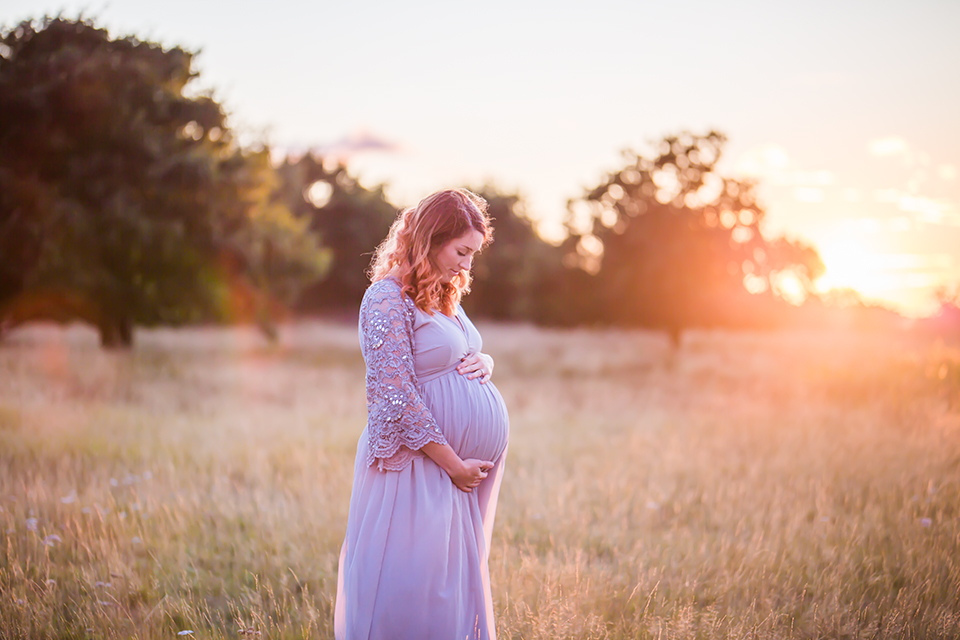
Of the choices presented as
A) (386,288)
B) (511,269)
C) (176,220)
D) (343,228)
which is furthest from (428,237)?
(511,269)

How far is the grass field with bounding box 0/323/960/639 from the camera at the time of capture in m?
3.45

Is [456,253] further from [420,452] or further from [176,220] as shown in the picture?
[176,220]

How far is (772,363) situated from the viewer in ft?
51.4

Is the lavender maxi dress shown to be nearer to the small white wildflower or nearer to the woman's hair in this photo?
the woman's hair

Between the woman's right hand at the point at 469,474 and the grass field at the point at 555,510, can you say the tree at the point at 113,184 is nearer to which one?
the grass field at the point at 555,510

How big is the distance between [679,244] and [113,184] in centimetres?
1309

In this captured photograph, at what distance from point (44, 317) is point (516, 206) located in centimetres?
3029

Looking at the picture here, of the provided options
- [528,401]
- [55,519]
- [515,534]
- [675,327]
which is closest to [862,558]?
[515,534]

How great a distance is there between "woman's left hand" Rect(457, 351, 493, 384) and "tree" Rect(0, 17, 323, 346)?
1073cm

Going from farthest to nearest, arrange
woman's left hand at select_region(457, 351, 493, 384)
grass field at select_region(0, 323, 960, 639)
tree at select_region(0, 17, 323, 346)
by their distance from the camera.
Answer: tree at select_region(0, 17, 323, 346)
grass field at select_region(0, 323, 960, 639)
woman's left hand at select_region(457, 351, 493, 384)

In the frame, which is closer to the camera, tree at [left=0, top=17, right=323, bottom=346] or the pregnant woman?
the pregnant woman

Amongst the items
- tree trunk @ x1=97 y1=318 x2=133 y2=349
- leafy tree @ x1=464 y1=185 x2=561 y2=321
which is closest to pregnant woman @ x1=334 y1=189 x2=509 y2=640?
tree trunk @ x1=97 y1=318 x2=133 y2=349

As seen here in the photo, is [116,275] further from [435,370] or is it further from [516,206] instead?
[516,206]

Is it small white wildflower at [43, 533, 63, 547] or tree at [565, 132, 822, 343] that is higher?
tree at [565, 132, 822, 343]
